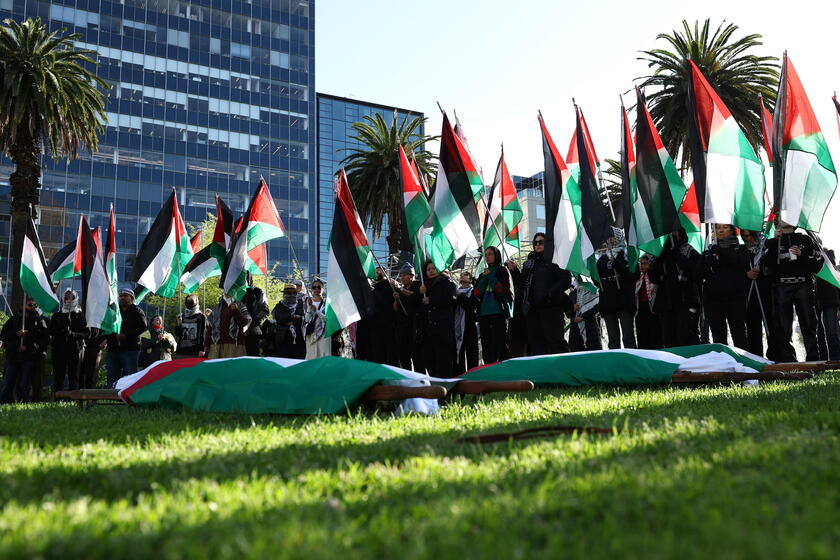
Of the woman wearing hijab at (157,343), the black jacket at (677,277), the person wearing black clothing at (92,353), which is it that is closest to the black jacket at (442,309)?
the black jacket at (677,277)

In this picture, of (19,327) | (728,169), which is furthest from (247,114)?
(728,169)

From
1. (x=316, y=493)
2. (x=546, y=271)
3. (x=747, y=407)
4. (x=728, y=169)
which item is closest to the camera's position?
(x=316, y=493)

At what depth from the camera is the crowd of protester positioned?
1009 centimetres

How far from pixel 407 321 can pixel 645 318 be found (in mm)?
3823

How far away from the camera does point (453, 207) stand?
445 inches

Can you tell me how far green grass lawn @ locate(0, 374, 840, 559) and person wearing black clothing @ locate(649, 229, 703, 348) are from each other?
18.6ft

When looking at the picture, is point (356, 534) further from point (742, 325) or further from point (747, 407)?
point (742, 325)

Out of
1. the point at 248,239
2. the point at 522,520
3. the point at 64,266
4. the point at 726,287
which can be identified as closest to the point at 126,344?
the point at 248,239

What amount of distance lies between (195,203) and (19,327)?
194 feet

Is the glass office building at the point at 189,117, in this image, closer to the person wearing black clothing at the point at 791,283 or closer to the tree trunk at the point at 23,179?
the tree trunk at the point at 23,179

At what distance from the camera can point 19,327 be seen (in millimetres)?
12844

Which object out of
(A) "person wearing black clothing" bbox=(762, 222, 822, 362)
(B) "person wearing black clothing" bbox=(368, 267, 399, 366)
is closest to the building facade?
(B) "person wearing black clothing" bbox=(368, 267, 399, 366)

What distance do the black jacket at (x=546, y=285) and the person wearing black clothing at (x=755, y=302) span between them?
8.27 ft

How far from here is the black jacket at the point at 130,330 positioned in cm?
1320
